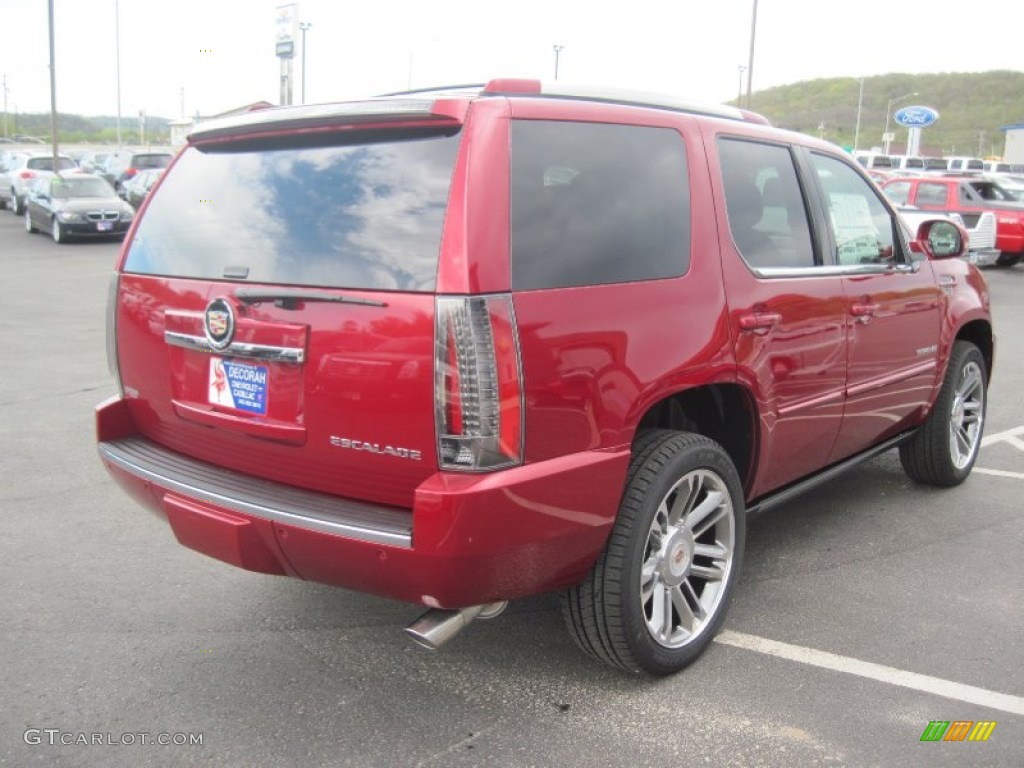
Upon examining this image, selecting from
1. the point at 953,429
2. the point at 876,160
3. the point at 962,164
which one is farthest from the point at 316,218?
the point at 962,164

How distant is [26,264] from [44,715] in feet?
52.3

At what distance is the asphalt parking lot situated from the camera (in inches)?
111

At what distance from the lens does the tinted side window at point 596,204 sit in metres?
2.70

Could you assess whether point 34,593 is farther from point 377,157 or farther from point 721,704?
point 721,704

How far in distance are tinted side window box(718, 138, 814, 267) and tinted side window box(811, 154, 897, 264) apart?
0.27 m

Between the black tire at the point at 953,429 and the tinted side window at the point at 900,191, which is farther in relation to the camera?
the tinted side window at the point at 900,191

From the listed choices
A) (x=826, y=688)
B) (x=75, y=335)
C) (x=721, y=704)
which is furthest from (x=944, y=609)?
(x=75, y=335)

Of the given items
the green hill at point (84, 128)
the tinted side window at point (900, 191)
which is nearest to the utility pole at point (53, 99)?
the tinted side window at point (900, 191)

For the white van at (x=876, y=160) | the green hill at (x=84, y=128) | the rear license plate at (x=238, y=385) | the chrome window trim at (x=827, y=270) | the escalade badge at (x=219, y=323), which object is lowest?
the rear license plate at (x=238, y=385)

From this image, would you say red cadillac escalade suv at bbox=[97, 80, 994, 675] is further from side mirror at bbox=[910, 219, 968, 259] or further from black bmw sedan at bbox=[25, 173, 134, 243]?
black bmw sedan at bbox=[25, 173, 134, 243]

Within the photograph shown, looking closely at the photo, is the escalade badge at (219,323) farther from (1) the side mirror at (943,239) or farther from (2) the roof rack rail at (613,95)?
(1) the side mirror at (943,239)

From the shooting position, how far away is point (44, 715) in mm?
2943

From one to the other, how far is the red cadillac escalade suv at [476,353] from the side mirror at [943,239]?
4.90 ft
